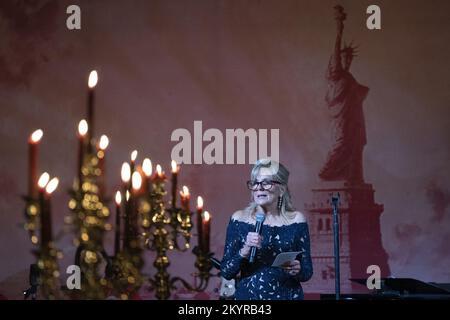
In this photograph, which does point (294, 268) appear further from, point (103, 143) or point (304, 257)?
Answer: point (103, 143)

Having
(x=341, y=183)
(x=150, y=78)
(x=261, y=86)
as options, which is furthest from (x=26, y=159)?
(x=341, y=183)

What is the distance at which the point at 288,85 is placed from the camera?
20.8ft

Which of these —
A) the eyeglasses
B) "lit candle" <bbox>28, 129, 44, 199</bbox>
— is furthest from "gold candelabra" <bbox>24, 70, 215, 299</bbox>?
the eyeglasses

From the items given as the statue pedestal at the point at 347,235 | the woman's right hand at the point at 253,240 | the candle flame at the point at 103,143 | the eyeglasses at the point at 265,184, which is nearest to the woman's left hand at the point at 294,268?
the woman's right hand at the point at 253,240

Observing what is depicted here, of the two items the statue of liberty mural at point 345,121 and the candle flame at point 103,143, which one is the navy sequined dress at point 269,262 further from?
the statue of liberty mural at point 345,121

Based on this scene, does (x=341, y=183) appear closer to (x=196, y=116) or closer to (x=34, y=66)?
(x=196, y=116)

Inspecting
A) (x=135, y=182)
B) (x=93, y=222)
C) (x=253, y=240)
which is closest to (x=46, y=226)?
(x=93, y=222)

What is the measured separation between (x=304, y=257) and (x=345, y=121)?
3.03m

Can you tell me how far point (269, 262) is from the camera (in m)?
3.54

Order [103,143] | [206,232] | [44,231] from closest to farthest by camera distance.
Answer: [44,231] < [103,143] < [206,232]

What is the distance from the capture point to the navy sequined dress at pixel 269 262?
351 cm

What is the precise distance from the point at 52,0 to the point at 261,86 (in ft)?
6.41

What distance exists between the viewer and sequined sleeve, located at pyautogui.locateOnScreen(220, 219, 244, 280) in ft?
11.5

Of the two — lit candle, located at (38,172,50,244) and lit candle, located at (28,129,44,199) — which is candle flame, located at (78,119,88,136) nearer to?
lit candle, located at (28,129,44,199)
